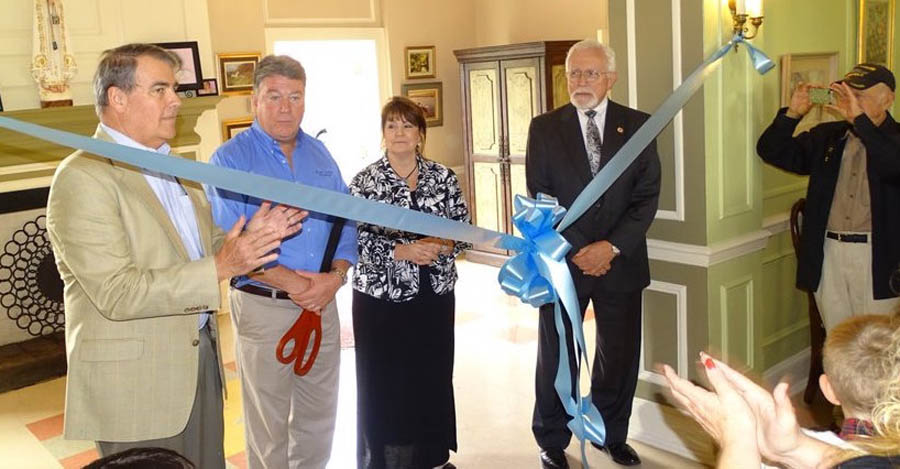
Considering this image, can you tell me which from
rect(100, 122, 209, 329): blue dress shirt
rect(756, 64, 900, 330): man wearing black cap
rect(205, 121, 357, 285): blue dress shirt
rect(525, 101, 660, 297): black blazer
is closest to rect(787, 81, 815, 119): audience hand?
rect(756, 64, 900, 330): man wearing black cap

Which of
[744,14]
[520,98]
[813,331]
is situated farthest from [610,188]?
[520,98]

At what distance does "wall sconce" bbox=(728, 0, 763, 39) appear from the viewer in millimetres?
3019

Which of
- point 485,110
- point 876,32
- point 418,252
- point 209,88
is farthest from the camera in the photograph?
point 485,110

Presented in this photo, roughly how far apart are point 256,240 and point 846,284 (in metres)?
2.59

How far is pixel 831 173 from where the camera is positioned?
3.28 meters

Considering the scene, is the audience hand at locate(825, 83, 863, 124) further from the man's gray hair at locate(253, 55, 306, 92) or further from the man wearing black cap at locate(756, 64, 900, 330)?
the man's gray hair at locate(253, 55, 306, 92)

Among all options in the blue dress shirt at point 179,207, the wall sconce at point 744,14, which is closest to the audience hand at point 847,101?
the wall sconce at point 744,14

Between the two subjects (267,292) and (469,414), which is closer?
(267,292)

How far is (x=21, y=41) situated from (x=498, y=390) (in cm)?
360

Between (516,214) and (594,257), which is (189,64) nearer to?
(594,257)

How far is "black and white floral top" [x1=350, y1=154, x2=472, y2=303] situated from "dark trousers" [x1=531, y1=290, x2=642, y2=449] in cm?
56

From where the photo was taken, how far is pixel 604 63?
9.65 ft

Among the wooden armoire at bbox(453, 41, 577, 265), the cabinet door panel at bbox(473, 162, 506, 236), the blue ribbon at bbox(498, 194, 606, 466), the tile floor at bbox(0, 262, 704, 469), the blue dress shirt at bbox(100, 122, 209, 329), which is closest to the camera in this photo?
the blue ribbon at bbox(498, 194, 606, 466)

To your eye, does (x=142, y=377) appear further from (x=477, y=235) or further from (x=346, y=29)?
(x=346, y=29)
